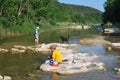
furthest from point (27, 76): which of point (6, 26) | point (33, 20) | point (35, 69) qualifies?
point (33, 20)

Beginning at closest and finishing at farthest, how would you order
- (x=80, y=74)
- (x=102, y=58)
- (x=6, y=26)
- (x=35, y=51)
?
(x=80, y=74) < (x=102, y=58) < (x=35, y=51) < (x=6, y=26)

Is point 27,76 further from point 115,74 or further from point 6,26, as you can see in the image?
point 6,26

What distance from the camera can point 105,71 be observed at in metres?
22.1

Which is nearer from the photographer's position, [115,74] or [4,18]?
[115,74]

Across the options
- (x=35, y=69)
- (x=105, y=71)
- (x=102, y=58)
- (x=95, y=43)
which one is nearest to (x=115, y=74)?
(x=105, y=71)

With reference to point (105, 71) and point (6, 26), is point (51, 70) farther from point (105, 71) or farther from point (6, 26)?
point (6, 26)

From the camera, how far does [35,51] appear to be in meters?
34.0

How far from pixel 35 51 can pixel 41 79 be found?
1429 centimetres

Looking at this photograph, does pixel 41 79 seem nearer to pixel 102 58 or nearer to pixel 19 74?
pixel 19 74

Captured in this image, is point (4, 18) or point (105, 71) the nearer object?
point (105, 71)

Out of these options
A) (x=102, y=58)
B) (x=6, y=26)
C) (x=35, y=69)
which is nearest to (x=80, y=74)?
(x=35, y=69)

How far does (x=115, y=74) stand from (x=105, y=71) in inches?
46.7

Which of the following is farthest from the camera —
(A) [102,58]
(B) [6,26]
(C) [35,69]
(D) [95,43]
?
(B) [6,26]

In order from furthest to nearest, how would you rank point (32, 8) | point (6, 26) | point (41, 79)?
point (32, 8) < point (6, 26) < point (41, 79)
